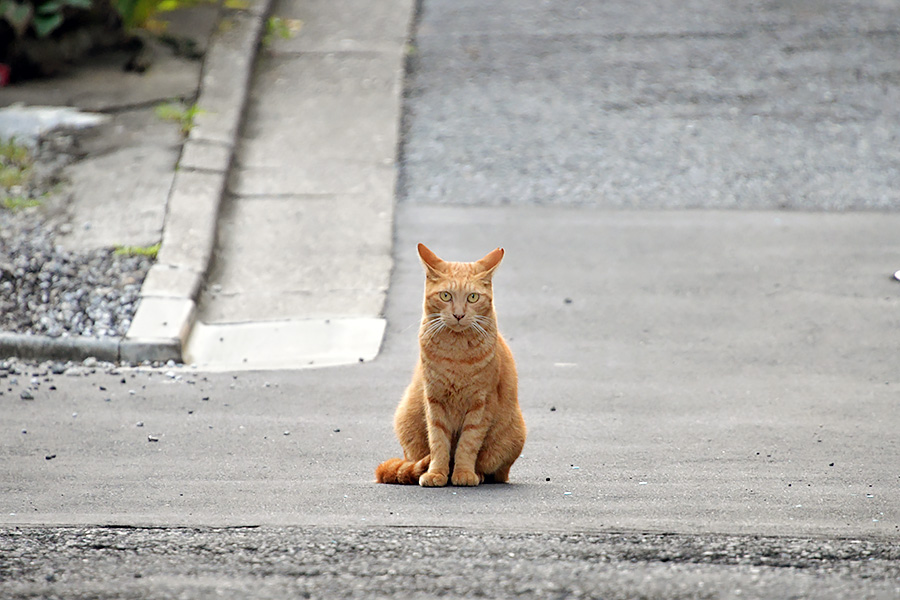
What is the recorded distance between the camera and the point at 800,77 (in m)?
11.4

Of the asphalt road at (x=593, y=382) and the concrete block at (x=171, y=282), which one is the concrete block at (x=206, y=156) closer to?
the concrete block at (x=171, y=282)

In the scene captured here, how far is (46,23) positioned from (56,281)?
3492mm

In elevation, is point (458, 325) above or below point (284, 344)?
above

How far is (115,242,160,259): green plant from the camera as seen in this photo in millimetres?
8391

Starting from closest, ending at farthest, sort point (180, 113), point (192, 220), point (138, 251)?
point (138, 251), point (192, 220), point (180, 113)

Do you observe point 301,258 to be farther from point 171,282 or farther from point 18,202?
point 18,202

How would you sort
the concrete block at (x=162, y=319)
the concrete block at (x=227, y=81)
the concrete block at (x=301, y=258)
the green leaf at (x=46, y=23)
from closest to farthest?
1. the concrete block at (x=162, y=319)
2. the concrete block at (x=301, y=258)
3. the concrete block at (x=227, y=81)
4. the green leaf at (x=46, y=23)

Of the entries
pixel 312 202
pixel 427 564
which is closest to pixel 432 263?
pixel 427 564

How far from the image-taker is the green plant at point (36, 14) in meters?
10.1

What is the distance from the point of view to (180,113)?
10164mm

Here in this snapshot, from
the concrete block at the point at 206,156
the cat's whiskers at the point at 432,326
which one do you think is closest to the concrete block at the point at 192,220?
the concrete block at the point at 206,156

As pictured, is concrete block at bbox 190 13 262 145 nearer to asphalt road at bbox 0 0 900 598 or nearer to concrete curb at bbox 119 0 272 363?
concrete curb at bbox 119 0 272 363

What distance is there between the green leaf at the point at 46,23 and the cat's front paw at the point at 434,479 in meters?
7.47

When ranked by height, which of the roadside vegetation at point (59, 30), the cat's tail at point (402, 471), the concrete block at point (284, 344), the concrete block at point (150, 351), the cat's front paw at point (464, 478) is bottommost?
the concrete block at point (150, 351)
